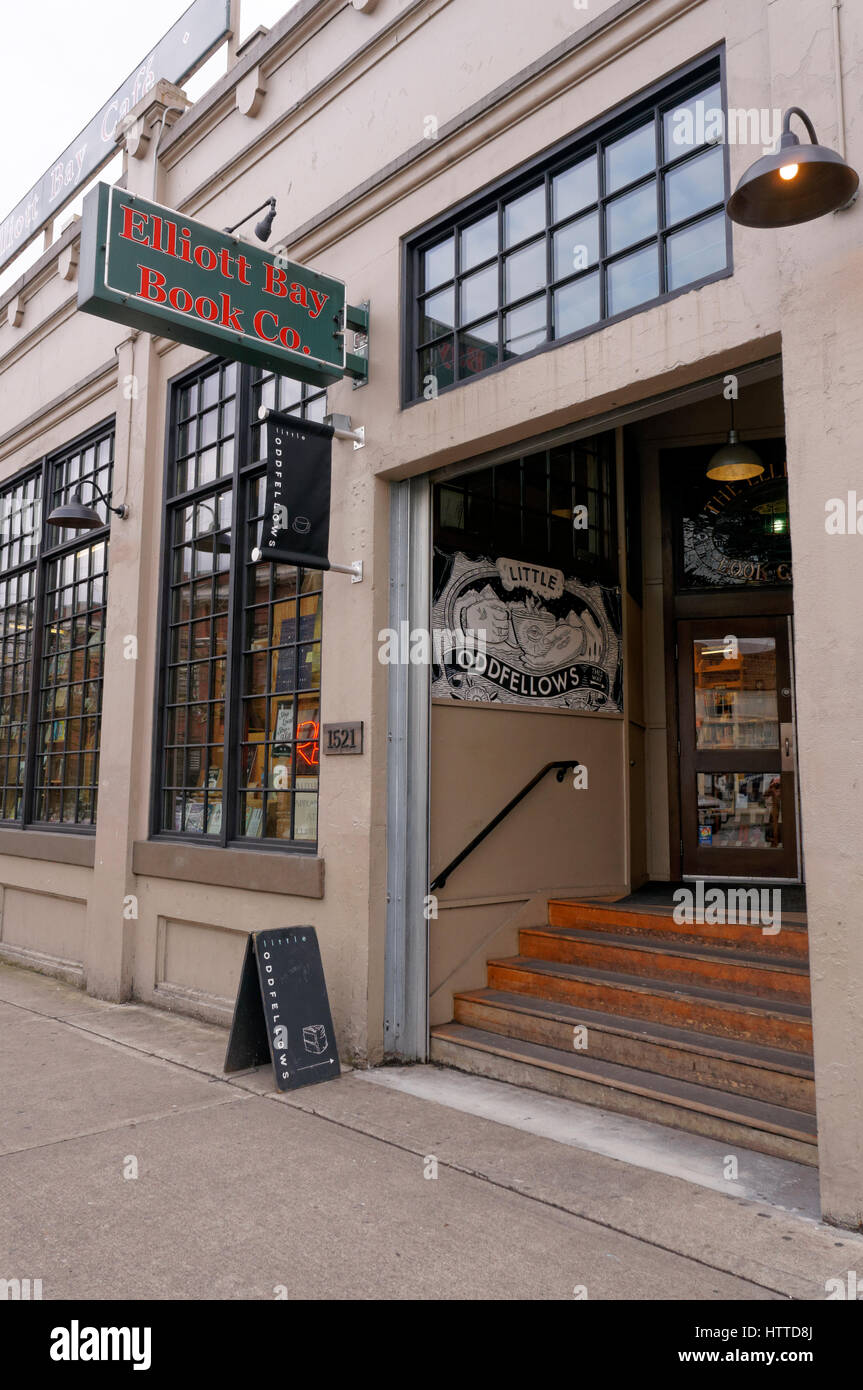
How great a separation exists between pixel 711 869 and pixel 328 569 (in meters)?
4.32

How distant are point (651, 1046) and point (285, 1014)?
199 centimetres

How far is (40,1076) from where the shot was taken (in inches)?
230

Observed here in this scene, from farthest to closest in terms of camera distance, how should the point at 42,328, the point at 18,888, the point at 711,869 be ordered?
the point at 42,328 < the point at 18,888 < the point at 711,869

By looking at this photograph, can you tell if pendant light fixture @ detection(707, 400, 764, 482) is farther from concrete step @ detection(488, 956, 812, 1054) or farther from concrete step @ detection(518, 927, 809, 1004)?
concrete step @ detection(488, 956, 812, 1054)

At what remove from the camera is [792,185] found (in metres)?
3.59

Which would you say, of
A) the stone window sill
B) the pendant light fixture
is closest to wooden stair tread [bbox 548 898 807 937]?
the stone window sill

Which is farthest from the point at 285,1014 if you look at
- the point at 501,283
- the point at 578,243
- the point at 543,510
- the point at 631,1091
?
the point at 578,243

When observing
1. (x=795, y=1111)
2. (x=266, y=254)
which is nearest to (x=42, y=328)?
(x=266, y=254)

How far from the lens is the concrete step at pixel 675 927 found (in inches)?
225

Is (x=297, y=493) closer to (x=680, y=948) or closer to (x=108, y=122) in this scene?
(x=680, y=948)

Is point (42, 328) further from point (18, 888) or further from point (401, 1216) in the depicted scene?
point (401, 1216)

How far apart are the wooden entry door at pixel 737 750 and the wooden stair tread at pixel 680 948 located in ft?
6.96

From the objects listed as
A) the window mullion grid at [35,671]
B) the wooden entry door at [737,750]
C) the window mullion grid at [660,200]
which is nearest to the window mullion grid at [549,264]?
the window mullion grid at [660,200]

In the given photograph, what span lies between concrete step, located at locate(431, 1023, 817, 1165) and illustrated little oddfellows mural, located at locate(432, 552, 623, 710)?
212cm
